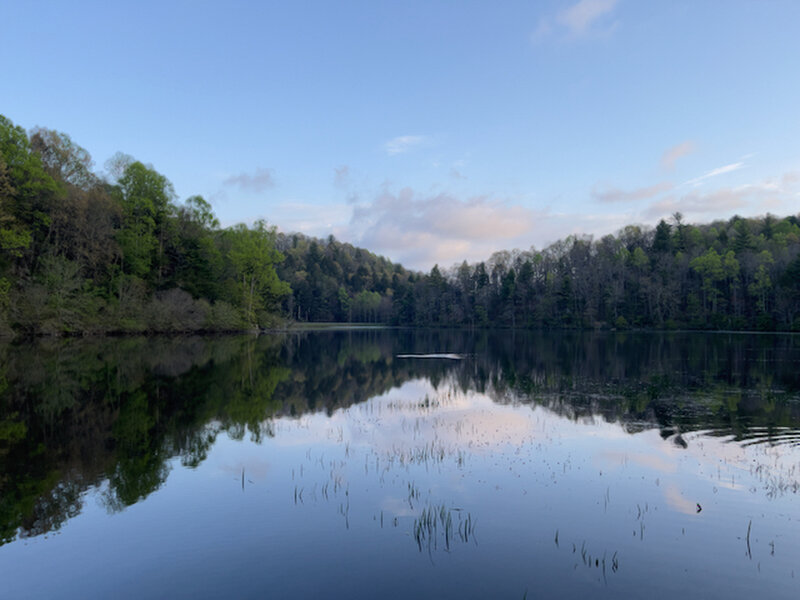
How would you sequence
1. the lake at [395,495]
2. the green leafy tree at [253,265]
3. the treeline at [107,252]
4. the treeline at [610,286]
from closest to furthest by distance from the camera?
the lake at [395,495], the treeline at [107,252], the green leafy tree at [253,265], the treeline at [610,286]

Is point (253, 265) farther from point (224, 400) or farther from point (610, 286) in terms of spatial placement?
point (610, 286)

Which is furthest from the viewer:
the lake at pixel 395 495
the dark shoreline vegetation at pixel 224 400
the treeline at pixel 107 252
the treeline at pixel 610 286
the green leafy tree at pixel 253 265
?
the treeline at pixel 610 286

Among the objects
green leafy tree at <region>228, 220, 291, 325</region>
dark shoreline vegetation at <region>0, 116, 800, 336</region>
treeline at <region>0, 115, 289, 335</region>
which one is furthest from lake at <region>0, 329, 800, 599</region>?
green leafy tree at <region>228, 220, 291, 325</region>

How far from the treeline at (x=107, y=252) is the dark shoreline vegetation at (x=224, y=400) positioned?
42.5 feet

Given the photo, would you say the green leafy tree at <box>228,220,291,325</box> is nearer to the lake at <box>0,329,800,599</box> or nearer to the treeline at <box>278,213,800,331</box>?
the treeline at <box>278,213,800,331</box>

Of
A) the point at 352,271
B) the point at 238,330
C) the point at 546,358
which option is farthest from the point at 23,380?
the point at 352,271

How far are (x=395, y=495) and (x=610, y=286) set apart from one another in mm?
87325

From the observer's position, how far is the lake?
5.56 metres

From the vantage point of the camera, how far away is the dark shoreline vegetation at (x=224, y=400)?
346 inches

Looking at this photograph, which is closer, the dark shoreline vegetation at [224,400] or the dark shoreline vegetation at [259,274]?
the dark shoreline vegetation at [224,400]

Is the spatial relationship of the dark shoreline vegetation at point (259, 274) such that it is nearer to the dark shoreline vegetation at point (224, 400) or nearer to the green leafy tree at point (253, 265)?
the green leafy tree at point (253, 265)

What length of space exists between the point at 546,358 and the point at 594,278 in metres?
63.3

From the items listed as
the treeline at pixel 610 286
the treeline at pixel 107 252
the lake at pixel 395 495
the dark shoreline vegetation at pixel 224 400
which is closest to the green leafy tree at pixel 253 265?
the treeline at pixel 107 252

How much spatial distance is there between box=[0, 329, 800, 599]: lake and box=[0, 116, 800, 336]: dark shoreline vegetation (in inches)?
1301
